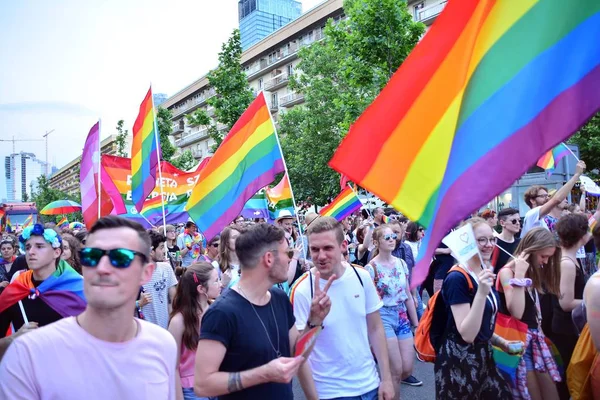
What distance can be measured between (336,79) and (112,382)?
101 ft

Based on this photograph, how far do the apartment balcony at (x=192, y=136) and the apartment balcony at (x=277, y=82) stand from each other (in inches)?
677

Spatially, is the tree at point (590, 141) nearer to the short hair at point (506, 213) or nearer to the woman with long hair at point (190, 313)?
the short hair at point (506, 213)

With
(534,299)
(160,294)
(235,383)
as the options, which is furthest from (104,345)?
(160,294)

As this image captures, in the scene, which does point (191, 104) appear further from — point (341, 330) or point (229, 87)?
point (341, 330)

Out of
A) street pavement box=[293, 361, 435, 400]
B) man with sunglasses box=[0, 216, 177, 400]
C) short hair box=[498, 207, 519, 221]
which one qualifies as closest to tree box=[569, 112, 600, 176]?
short hair box=[498, 207, 519, 221]

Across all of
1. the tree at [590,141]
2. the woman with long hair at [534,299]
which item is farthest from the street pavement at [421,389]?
the tree at [590,141]

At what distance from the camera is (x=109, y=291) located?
211cm

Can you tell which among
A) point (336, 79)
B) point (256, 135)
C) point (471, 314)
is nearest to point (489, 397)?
point (471, 314)

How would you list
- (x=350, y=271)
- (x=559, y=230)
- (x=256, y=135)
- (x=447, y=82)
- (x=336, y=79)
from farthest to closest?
1. (x=336, y=79)
2. (x=256, y=135)
3. (x=559, y=230)
4. (x=350, y=271)
5. (x=447, y=82)

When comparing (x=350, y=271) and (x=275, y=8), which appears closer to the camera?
(x=350, y=271)

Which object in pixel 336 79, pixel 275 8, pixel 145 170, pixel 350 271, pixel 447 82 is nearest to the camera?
pixel 447 82

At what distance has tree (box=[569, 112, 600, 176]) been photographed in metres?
25.3

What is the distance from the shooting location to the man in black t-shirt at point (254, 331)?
2705 mm

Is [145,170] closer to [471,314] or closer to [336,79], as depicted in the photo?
[471,314]
